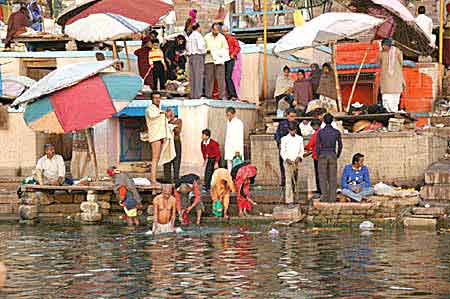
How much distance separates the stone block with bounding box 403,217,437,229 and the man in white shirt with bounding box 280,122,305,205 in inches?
81.8

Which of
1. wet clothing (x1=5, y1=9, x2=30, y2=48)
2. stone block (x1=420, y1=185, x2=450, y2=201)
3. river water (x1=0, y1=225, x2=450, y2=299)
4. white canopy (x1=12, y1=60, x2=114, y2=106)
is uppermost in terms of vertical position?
wet clothing (x1=5, y1=9, x2=30, y2=48)

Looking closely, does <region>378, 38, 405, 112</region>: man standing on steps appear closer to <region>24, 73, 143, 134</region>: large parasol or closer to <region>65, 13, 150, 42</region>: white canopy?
<region>65, 13, 150, 42</region>: white canopy

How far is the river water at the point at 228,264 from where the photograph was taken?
1147cm

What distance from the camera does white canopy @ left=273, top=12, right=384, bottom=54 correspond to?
20.3 metres

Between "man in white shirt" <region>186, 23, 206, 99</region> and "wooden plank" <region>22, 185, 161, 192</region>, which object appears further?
"man in white shirt" <region>186, 23, 206, 99</region>

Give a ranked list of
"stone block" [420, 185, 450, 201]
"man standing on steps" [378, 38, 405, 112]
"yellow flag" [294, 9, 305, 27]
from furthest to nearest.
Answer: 1. "yellow flag" [294, 9, 305, 27]
2. "man standing on steps" [378, 38, 405, 112]
3. "stone block" [420, 185, 450, 201]

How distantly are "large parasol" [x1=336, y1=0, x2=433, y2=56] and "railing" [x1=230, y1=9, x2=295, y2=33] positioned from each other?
5.19 m

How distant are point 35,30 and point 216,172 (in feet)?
35.1

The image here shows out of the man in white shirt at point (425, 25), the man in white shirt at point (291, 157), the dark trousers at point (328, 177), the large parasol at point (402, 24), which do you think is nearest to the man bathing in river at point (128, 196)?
the man in white shirt at point (291, 157)

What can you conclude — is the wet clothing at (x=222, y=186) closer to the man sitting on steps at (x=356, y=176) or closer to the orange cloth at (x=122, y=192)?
the orange cloth at (x=122, y=192)

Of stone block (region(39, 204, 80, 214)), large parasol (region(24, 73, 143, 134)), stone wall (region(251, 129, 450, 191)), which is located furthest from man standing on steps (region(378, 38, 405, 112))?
stone block (region(39, 204, 80, 214))

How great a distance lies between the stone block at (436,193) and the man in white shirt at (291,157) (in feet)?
6.75

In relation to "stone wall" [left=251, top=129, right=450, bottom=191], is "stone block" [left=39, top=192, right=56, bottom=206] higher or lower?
lower

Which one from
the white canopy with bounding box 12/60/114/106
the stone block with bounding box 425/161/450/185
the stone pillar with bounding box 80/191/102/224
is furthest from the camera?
the stone pillar with bounding box 80/191/102/224
